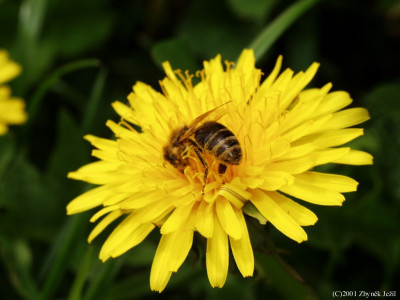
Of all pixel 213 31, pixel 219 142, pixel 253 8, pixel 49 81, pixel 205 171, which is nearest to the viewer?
pixel 219 142

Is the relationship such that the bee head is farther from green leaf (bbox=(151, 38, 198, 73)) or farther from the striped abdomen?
green leaf (bbox=(151, 38, 198, 73))

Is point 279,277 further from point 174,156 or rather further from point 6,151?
point 6,151

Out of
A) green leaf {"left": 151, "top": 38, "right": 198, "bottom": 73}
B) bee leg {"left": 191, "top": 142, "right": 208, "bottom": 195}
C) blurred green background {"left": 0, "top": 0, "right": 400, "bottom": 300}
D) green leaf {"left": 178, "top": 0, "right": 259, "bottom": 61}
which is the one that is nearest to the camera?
bee leg {"left": 191, "top": 142, "right": 208, "bottom": 195}

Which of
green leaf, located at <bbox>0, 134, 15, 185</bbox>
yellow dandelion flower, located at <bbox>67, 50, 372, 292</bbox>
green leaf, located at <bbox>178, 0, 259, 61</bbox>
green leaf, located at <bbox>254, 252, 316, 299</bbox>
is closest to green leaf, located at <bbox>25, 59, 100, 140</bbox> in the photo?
green leaf, located at <bbox>0, 134, 15, 185</bbox>

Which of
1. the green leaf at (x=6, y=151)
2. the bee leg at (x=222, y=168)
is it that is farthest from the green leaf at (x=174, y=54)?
the green leaf at (x=6, y=151)

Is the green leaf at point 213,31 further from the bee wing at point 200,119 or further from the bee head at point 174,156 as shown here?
the bee head at point 174,156

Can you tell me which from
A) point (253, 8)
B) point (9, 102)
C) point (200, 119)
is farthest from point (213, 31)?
point (200, 119)
